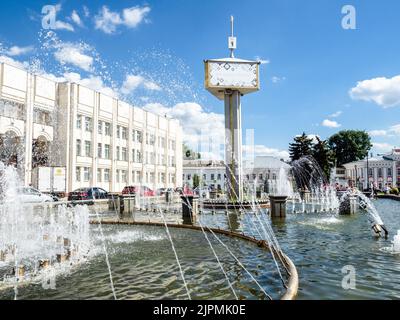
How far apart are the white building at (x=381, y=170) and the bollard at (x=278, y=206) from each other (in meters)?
73.2

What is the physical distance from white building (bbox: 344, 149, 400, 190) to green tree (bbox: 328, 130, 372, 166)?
4.64m

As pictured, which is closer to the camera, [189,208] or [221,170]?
[189,208]

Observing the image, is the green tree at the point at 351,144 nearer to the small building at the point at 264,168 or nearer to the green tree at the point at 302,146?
the small building at the point at 264,168

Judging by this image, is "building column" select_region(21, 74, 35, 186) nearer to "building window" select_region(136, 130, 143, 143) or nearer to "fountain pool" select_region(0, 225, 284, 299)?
"building window" select_region(136, 130, 143, 143)

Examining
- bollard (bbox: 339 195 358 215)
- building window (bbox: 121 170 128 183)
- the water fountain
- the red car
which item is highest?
building window (bbox: 121 170 128 183)

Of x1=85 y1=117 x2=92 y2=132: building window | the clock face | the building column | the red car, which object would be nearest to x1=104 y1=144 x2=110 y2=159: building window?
x1=85 y1=117 x2=92 y2=132: building window

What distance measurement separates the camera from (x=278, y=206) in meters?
18.2

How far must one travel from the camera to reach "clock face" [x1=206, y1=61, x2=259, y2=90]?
2609cm

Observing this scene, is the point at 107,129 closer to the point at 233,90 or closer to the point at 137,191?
the point at 137,191

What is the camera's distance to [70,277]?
6.97m

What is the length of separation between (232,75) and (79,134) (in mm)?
25214

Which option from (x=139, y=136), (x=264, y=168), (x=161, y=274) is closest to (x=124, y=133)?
(x=139, y=136)

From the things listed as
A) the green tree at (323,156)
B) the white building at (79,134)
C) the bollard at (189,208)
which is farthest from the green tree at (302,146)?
the bollard at (189,208)
